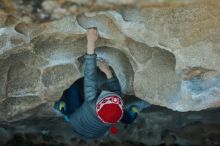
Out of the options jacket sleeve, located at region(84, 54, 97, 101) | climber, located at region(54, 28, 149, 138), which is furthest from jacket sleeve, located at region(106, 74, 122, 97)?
jacket sleeve, located at region(84, 54, 97, 101)

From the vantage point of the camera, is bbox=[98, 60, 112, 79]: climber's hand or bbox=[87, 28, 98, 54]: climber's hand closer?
bbox=[87, 28, 98, 54]: climber's hand

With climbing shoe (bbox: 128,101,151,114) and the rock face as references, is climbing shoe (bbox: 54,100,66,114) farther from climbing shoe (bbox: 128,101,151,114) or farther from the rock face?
climbing shoe (bbox: 128,101,151,114)

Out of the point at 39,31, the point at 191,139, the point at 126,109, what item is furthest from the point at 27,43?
the point at 191,139

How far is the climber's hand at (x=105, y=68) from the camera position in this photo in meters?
1.95

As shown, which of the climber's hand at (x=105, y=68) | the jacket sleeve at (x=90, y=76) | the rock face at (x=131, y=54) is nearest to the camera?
the rock face at (x=131, y=54)

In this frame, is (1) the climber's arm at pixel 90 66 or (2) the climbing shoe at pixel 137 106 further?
(2) the climbing shoe at pixel 137 106

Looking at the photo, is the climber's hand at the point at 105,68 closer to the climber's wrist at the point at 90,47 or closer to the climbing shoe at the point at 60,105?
the climber's wrist at the point at 90,47

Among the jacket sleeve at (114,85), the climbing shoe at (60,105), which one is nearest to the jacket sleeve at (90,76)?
the jacket sleeve at (114,85)

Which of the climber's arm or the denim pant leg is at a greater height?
the climber's arm

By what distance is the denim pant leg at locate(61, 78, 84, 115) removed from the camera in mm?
2125

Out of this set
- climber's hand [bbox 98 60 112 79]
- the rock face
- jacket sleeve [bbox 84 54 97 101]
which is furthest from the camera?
climber's hand [bbox 98 60 112 79]

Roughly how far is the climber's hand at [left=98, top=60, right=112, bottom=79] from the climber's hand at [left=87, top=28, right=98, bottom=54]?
0.12 metres

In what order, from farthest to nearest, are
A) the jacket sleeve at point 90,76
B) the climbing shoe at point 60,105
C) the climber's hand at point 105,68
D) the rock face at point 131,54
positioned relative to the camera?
the climbing shoe at point 60,105
the climber's hand at point 105,68
the jacket sleeve at point 90,76
the rock face at point 131,54

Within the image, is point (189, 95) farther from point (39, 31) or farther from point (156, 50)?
point (39, 31)
